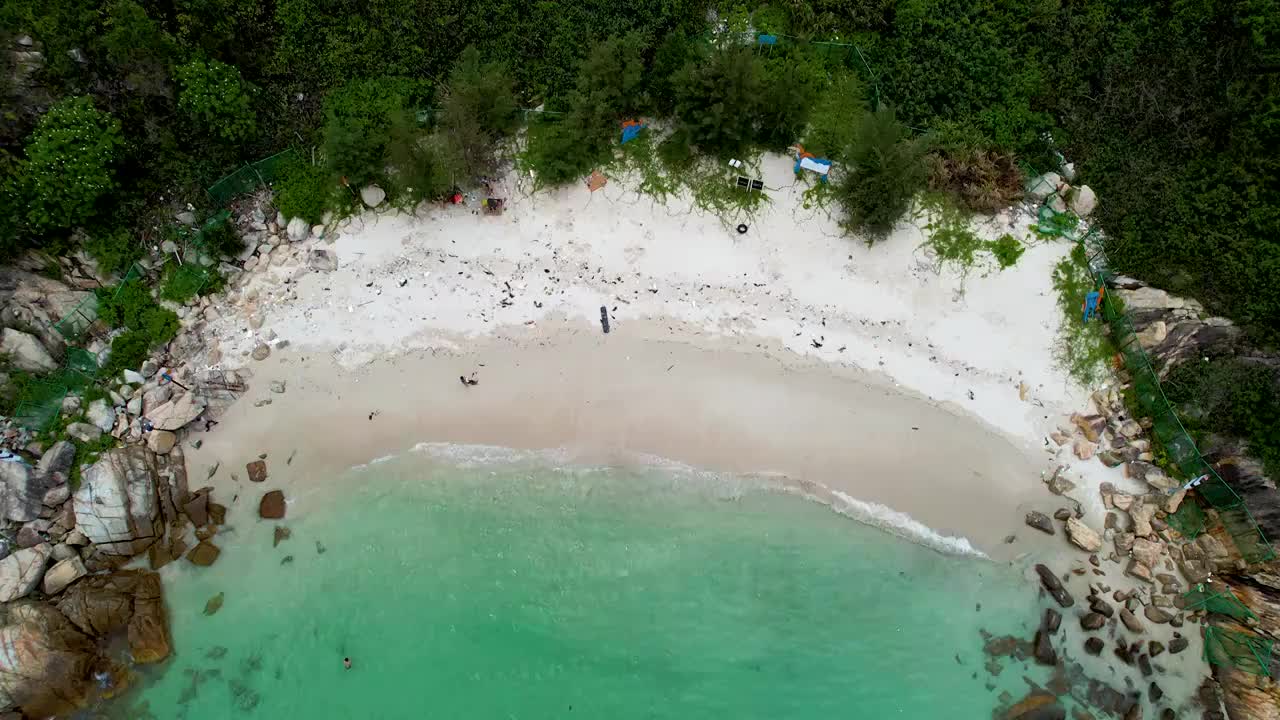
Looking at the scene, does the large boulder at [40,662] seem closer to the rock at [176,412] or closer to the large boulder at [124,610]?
the large boulder at [124,610]

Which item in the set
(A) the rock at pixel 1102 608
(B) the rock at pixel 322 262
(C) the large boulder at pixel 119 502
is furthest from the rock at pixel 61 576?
(A) the rock at pixel 1102 608

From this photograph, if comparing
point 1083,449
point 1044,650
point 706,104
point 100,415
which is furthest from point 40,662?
point 1083,449

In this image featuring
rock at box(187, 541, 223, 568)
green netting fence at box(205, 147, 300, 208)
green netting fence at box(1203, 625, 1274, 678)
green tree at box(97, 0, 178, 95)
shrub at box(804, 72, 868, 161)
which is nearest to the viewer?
green netting fence at box(1203, 625, 1274, 678)

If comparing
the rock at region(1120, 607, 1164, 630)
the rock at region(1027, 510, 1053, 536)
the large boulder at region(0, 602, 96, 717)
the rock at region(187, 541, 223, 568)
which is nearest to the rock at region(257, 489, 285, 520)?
the rock at region(187, 541, 223, 568)

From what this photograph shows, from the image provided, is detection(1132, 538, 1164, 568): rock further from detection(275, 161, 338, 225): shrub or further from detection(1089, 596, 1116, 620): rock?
detection(275, 161, 338, 225): shrub

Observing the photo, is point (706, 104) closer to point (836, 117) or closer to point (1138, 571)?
point (836, 117)
